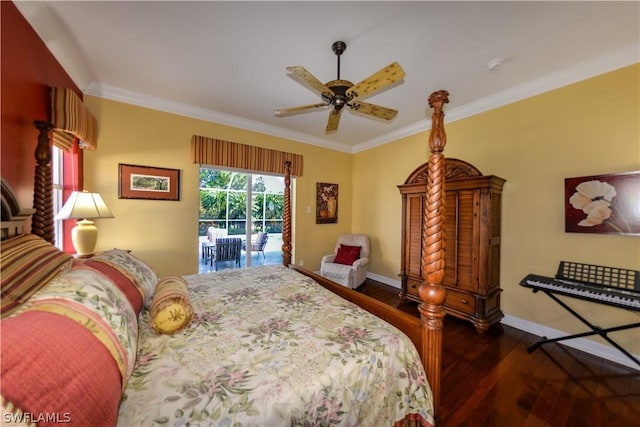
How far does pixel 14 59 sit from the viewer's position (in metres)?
1.53

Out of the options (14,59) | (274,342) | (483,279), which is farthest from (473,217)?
(14,59)

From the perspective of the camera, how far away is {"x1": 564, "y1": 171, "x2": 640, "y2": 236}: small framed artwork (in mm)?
1963

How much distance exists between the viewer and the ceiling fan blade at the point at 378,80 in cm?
170

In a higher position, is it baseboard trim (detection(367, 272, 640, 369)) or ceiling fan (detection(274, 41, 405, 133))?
ceiling fan (detection(274, 41, 405, 133))

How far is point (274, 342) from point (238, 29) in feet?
7.66

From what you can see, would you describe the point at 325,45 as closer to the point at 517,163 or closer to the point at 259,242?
the point at 517,163

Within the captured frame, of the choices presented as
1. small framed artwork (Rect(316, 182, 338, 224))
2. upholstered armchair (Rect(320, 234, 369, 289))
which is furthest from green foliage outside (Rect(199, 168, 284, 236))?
upholstered armchair (Rect(320, 234, 369, 289))

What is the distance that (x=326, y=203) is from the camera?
459 cm

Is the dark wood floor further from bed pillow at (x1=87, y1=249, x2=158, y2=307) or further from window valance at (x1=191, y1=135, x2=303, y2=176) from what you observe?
window valance at (x1=191, y1=135, x2=303, y2=176)

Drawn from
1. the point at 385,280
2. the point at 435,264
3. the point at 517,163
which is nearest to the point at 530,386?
the point at 435,264

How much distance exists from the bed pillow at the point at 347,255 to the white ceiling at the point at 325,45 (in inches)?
93.3

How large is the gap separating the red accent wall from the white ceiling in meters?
0.15

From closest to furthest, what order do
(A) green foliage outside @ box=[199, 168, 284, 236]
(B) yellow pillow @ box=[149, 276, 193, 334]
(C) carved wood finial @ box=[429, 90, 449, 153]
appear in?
(B) yellow pillow @ box=[149, 276, 193, 334]
(C) carved wood finial @ box=[429, 90, 449, 153]
(A) green foliage outside @ box=[199, 168, 284, 236]

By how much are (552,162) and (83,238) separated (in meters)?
4.78
